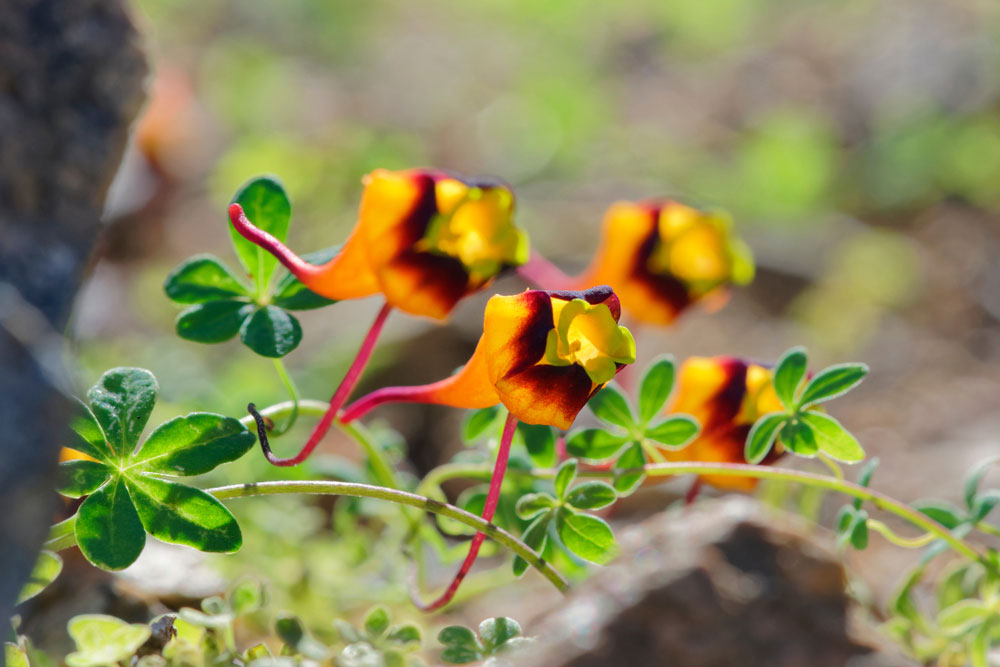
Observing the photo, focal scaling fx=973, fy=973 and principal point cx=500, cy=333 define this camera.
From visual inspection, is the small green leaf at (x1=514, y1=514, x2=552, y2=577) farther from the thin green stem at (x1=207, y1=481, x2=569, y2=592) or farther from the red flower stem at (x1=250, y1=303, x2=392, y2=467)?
the red flower stem at (x1=250, y1=303, x2=392, y2=467)

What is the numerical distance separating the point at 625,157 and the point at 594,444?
2.86m

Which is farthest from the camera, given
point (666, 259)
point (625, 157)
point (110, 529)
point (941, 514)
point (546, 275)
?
point (625, 157)

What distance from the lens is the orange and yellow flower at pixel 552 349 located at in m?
0.91

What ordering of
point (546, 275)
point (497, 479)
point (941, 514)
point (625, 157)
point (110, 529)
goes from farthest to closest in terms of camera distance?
point (625, 157) → point (546, 275) → point (941, 514) → point (497, 479) → point (110, 529)

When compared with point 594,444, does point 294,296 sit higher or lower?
higher

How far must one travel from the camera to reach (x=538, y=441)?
1.13m

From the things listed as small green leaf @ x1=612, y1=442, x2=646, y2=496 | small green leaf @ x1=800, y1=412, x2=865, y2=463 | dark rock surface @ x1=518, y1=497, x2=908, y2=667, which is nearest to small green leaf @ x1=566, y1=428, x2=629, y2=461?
small green leaf @ x1=612, y1=442, x2=646, y2=496

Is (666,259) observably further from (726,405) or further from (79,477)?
(79,477)

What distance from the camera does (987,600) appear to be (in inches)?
46.9

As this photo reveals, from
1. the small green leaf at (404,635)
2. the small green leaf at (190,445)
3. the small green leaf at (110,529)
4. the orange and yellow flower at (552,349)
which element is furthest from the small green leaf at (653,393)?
the small green leaf at (110,529)

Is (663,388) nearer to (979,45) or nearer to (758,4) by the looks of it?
(979,45)

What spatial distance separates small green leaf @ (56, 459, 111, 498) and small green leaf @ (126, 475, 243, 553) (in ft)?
0.15

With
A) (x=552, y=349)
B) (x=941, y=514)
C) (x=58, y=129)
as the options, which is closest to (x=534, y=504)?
(x=552, y=349)

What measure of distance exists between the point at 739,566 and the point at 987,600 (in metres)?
0.35
